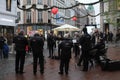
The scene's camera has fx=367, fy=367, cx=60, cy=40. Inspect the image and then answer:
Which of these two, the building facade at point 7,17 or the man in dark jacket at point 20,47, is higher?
the building facade at point 7,17

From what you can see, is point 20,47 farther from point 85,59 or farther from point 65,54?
point 85,59

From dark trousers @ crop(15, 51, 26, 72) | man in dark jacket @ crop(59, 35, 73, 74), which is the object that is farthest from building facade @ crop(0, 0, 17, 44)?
man in dark jacket @ crop(59, 35, 73, 74)

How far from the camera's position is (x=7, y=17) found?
39.4 meters

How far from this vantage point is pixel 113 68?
15617 millimetres

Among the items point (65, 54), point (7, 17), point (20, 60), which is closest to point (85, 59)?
point (65, 54)

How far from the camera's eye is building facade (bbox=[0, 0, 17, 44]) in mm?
37894

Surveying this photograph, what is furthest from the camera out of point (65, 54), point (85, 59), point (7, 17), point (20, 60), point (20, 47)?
point (7, 17)

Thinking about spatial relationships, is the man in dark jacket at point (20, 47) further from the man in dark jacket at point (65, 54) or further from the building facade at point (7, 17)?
the building facade at point (7, 17)

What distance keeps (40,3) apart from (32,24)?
16.5 feet

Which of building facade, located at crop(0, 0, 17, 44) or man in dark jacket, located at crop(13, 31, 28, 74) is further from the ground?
building facade, located at crop(0, 0, 17, 44)

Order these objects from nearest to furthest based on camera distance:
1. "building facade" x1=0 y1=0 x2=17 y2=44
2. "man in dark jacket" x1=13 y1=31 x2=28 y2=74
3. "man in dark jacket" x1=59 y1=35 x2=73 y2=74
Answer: "man in dark jacket" x1=59 y1=35 x2=73 y2=74, "man in dark jacket" x1=13 y1=31 x2=28 y2=74, "building facade" x1=0 y1=0 x2=17 y2=44

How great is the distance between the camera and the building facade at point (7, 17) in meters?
37.9

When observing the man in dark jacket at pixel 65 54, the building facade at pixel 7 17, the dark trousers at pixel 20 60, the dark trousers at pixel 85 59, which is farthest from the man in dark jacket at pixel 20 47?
the building facade at pixel 7 17

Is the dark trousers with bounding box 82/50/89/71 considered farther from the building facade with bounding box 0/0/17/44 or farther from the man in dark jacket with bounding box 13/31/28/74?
the building facade with bounding box 0/0/17/44
